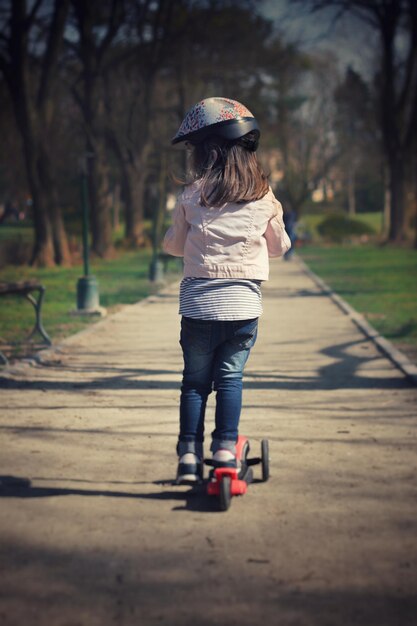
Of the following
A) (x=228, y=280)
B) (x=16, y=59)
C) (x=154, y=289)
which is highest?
(x=16, y=59)

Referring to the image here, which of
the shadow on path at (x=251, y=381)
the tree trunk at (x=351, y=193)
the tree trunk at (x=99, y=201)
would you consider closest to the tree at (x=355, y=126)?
the tree trunk at (x=351, y=193)

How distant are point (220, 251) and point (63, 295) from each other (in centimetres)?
1491

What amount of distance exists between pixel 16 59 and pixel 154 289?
8.76m

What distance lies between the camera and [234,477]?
4.86m

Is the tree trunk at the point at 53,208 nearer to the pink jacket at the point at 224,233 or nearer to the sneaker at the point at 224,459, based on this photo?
the pink jacket at the point at 224,233

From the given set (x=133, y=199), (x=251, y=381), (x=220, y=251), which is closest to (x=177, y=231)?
(x=220, y=251)

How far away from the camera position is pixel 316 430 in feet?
21.9

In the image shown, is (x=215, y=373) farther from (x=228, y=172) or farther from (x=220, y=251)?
(x=228, y=172)

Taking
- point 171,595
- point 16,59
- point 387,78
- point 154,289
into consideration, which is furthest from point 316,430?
point 387,78

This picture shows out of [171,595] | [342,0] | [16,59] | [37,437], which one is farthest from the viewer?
[342,0]

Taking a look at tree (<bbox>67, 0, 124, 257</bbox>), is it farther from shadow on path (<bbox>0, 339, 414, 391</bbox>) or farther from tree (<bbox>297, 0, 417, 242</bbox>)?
shadow on path (<bbox>0, 339, 414, 391</bbox>)

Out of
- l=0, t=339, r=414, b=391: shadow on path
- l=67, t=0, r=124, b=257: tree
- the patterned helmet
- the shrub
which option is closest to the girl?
the patterned helmet

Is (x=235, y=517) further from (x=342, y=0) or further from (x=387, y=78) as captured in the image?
(x=387, y=78)

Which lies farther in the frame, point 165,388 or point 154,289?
point 154,289
